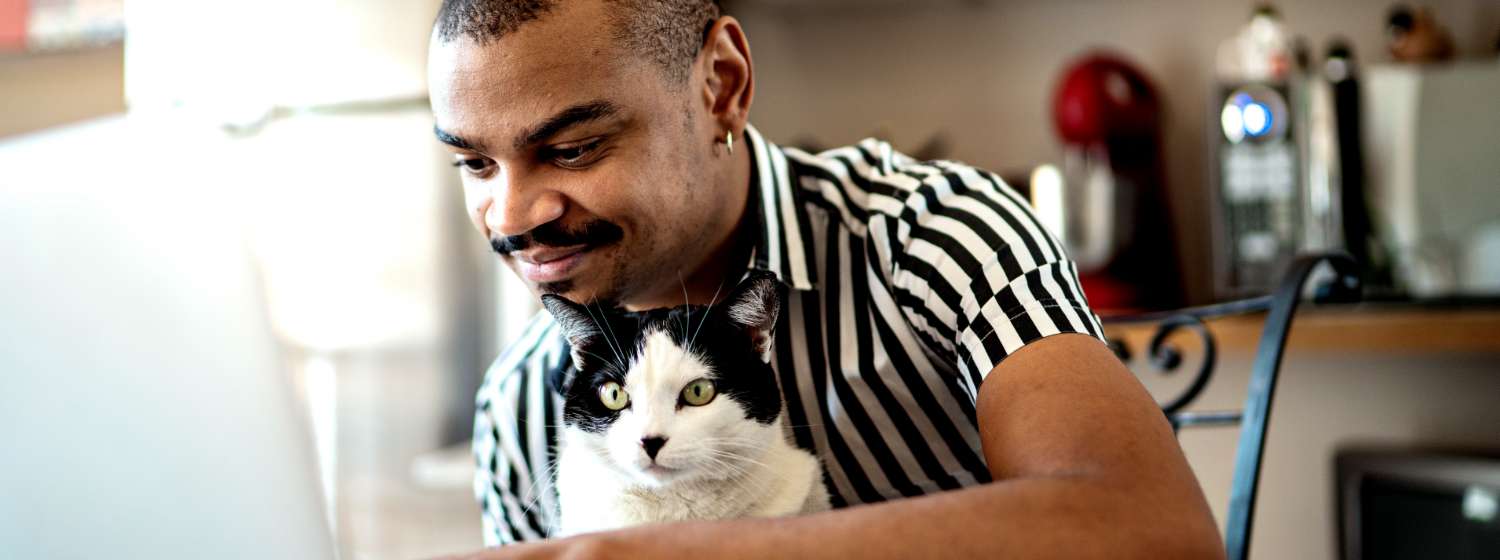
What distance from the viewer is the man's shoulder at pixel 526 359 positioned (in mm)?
929

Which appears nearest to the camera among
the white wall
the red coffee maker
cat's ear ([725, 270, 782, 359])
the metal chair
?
cat's ear ([725, 270, 782, 359])

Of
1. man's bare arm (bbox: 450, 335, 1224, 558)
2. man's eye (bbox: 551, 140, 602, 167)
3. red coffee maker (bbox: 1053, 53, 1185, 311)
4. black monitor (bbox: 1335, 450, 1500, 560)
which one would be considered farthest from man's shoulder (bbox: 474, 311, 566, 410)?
black monitor (bbox: 1335, 450, 1500, 560)

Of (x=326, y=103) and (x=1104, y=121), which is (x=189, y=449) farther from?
(x=1104, y=121)

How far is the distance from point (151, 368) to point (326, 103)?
5.22 ft

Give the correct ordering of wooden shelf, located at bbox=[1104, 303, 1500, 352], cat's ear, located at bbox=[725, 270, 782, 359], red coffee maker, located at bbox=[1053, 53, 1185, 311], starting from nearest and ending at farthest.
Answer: cat's ear, located at bbox=[725, 270, 782, 359], wooden shelf, located at bbox=[1104, 303, 1500, 352], red coffee maker, located at bbox=[1053, 53, 1185, 311]

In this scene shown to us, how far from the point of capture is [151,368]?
1.51 feet

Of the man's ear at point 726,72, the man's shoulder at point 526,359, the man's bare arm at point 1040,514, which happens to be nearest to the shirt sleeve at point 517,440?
the man's shoulder at point 526,359

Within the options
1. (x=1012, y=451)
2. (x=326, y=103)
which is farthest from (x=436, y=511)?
(x=1012, y=451)

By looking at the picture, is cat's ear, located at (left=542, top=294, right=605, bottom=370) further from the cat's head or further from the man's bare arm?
the man's bare arm

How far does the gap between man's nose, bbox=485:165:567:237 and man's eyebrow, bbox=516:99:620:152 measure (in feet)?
0.08

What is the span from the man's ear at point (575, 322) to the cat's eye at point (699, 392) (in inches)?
2.6

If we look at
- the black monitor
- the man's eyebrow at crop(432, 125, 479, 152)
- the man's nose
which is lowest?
the black monitor

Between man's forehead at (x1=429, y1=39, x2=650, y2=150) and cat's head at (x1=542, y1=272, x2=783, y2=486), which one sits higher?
man's forehead at (x1=429, y1=39, x2=650, y2=150)

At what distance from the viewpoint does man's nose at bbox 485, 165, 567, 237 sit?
2.31 ft
